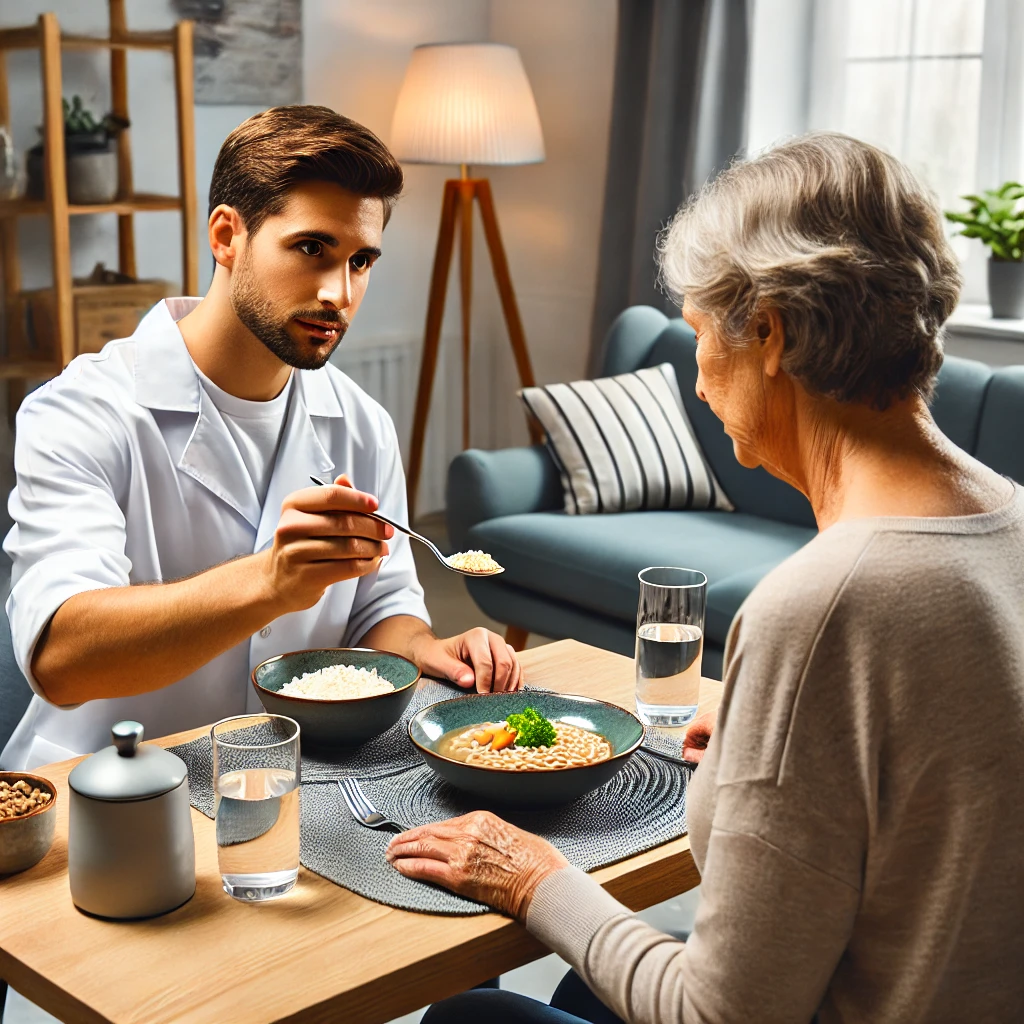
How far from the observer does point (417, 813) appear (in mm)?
1311

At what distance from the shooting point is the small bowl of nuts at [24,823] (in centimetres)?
118

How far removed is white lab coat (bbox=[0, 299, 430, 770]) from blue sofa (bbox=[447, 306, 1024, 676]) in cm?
140

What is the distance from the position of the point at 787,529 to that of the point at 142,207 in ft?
7.05

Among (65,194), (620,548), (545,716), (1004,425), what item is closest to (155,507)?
(545,716)

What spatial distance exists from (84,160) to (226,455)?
98.3 inches

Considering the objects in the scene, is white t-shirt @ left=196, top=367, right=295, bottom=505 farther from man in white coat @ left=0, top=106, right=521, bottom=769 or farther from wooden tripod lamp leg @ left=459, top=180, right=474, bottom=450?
wooden tripod lamp leg @ left=459, top=180, right=474, bottom=450

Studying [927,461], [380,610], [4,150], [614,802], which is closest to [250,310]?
[380,610]

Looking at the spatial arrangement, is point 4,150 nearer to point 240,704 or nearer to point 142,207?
point 142,207

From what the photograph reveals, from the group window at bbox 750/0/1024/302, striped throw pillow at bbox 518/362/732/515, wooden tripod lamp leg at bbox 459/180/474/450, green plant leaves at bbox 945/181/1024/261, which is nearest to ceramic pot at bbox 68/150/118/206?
wooden tripod lamp leg at bbox 459/180/474/450

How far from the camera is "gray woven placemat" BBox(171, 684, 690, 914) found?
119cm

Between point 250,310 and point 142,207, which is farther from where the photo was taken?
point 142,207

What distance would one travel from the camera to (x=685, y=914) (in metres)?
2.60

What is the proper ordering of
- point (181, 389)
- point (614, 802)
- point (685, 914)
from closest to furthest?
point (614, 802) → point (181, 389) → point (685, 914)

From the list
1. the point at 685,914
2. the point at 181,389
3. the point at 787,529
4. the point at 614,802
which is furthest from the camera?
the point at 787,529
